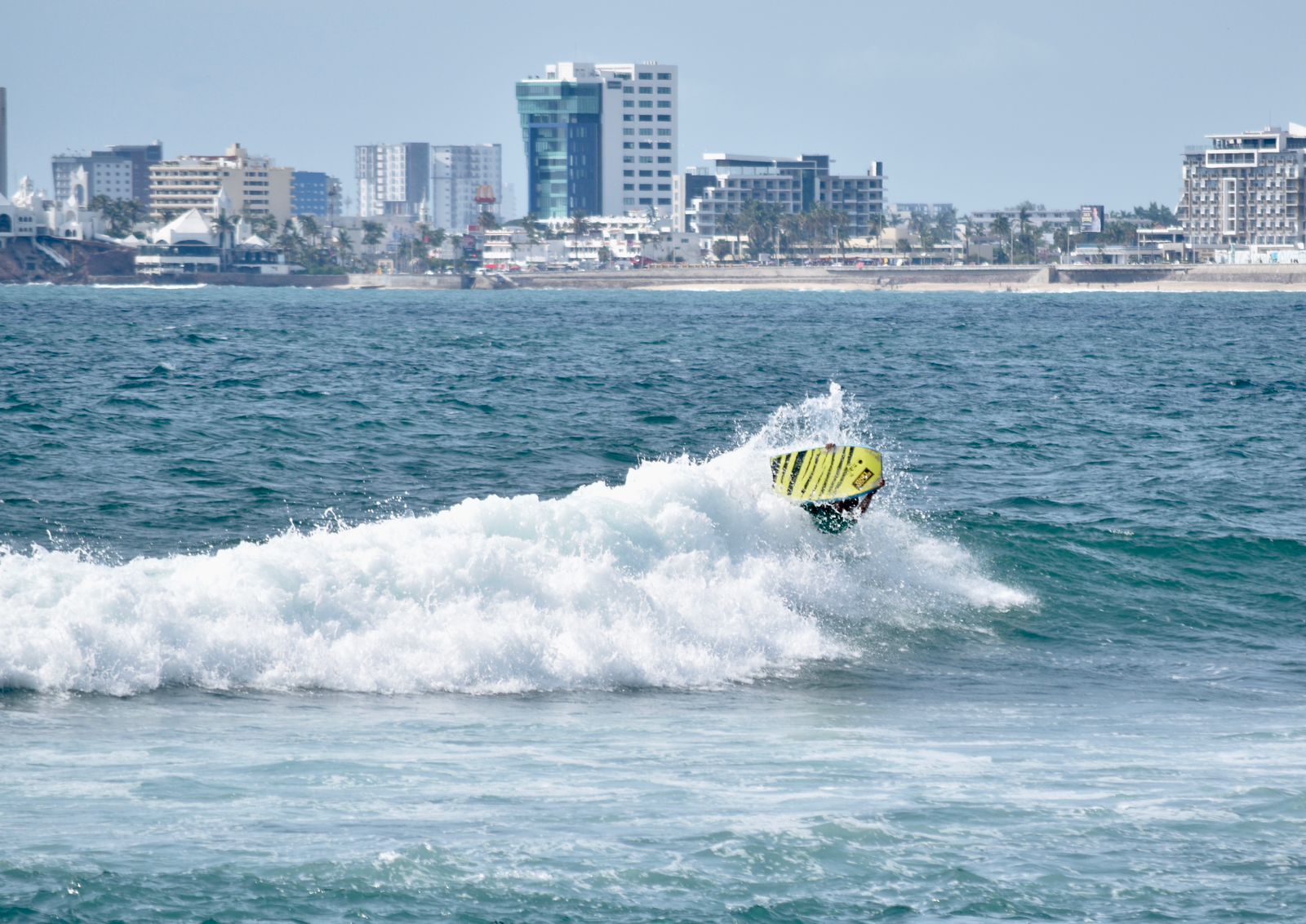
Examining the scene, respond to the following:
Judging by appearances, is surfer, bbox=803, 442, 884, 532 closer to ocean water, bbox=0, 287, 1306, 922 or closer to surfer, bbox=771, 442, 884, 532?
surfer, bbox=771, 442, 884, 532

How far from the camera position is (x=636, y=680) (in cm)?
1659

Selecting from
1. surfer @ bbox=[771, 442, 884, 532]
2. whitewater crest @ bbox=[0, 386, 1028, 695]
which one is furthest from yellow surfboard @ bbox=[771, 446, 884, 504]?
whitewater crest @ bbox=[0, 386, 1028, 695]

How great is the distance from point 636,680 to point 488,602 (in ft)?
6.38

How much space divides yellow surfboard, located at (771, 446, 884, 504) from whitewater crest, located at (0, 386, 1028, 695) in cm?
27

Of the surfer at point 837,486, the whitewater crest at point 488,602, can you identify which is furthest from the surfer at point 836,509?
the whitewater crest at point 488,602

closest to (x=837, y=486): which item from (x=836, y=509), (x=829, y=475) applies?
(x=829, y=475)

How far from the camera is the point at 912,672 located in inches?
696

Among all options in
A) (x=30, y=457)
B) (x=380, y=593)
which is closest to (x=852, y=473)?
(x=380, y=593)

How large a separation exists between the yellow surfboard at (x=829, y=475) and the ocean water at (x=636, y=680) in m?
0.27

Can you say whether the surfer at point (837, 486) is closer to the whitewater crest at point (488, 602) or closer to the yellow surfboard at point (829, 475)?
the yellow surfboard at point (829, 475)

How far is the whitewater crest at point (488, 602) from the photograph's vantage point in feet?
51.8

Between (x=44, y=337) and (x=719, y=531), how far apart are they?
67.8 m

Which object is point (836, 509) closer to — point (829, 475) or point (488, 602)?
point (829, 475)

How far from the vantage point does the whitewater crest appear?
15.8m
